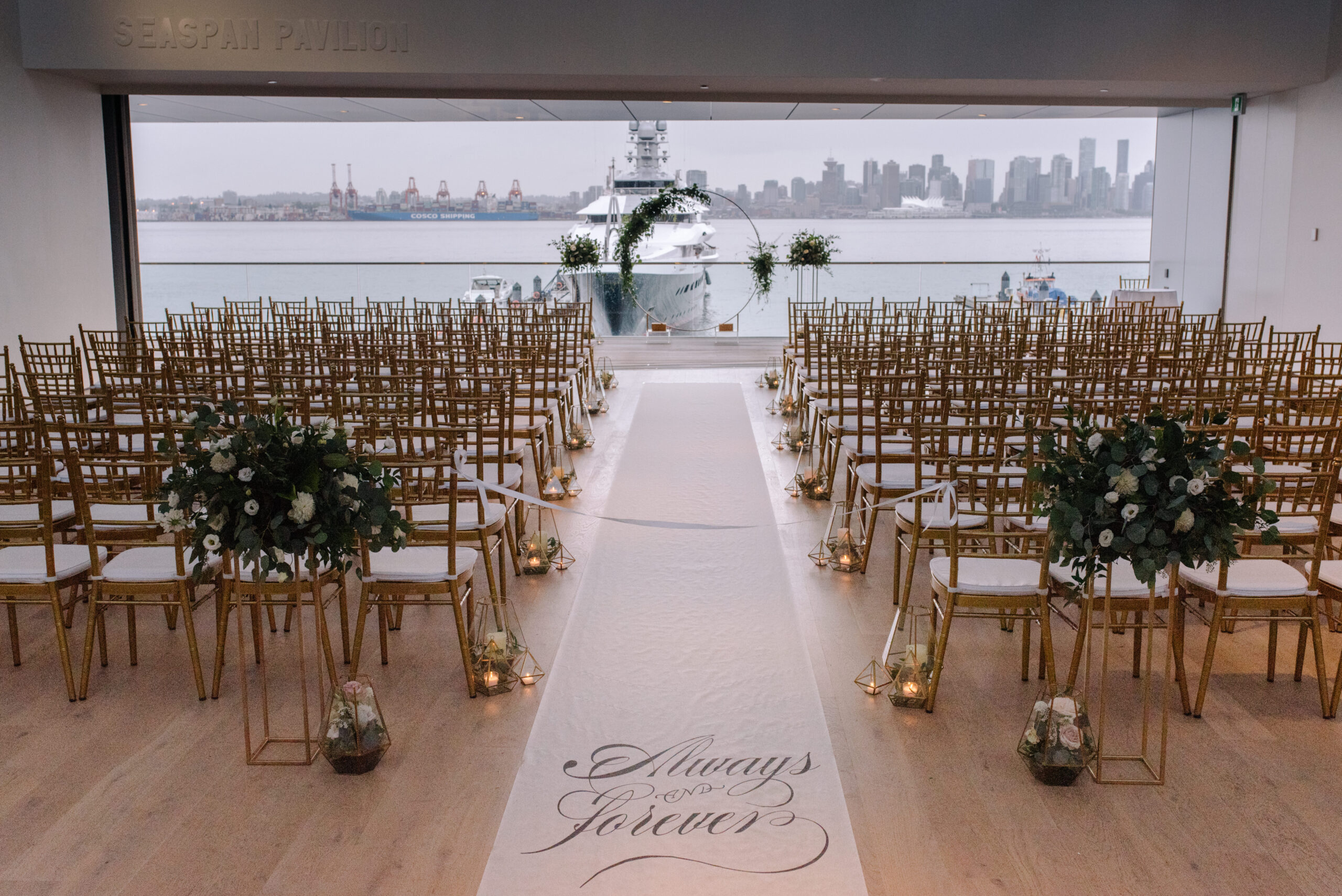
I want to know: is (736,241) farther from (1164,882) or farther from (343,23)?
(1164,882)

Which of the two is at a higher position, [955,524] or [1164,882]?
[955,524]

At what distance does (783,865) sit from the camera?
3.05m

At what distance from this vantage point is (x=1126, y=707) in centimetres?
408

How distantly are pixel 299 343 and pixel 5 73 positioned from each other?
16.8ft

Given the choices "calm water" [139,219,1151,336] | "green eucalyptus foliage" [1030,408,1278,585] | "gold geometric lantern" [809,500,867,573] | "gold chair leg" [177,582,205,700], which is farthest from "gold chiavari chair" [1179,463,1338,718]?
"calm water" [139,219,1151,336]

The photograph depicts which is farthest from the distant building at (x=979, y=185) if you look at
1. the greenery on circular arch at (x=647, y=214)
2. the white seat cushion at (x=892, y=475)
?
the white seat cushion at (x=892, y=475)

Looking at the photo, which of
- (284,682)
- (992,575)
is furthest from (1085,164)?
(284,682)

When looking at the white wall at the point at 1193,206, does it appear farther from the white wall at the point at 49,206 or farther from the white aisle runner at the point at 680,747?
the white wall at the point at 49,206

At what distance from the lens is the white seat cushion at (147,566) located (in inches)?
159

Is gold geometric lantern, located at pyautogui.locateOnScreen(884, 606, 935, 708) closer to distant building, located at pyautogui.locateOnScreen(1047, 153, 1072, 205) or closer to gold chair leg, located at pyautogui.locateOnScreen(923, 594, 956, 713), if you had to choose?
gold chair leg, located at pyautogui.locateOnScreen(923, 594, 956, 713)

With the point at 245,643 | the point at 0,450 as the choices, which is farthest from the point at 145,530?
the point at 0,450

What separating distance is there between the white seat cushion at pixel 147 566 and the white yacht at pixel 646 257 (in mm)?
10853

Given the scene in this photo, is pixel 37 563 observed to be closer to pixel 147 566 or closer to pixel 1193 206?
pixel 147 566

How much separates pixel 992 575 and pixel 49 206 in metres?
10.8
